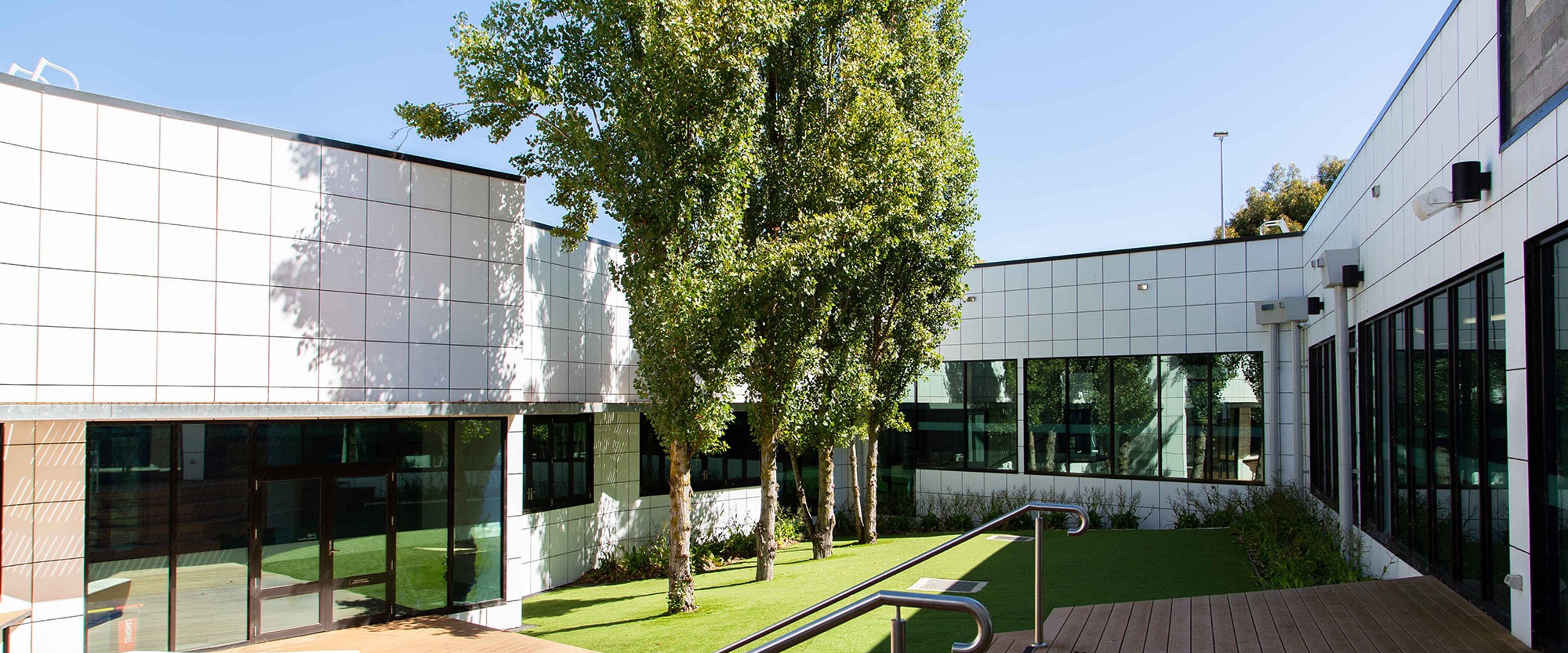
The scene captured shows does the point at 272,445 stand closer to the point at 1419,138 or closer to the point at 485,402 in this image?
the point at 485,402

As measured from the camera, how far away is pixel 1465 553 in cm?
623

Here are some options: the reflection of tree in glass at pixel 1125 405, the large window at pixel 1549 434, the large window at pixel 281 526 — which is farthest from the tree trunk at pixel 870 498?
the large window at pixel 1549 434

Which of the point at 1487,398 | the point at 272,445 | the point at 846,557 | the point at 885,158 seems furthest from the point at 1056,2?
the point at 272,445

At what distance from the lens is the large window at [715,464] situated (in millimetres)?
15039

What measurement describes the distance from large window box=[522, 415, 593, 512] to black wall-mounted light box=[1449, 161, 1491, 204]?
10.9 metres

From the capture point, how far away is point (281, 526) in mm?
9031

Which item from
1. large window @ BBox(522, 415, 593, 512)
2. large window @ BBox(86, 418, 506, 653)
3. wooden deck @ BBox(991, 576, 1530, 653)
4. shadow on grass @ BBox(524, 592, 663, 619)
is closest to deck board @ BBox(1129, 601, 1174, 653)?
wooden deck @ BBox(991, 576, 1530, 653)

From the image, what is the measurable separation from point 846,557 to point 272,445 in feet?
28.3

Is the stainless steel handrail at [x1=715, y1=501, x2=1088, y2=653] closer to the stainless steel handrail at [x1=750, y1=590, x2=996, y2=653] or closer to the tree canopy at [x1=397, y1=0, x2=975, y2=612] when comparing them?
the stainless steel handrail at [x1=750, y1=590, x2=996, y2=653]

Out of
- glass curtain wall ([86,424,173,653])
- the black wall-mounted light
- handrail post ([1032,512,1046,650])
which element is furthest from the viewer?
glass curtain wall ([86,424,173,653])

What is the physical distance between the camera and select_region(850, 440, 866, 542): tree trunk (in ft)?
53.6

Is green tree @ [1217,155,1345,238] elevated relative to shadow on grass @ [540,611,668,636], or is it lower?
elevated

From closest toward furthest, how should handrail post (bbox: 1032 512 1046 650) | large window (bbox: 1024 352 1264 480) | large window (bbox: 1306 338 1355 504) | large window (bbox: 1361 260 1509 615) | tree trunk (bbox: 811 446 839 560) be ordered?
handrail post (bbox: 1032 512 1046 650) < large window (bbox: 1361 260 1509 615) < large window (bbox: 1306 338 1355 504) < tree trunk (bbox: 811 446 839 560) < large window (bbox: 1024 352 1264 480)

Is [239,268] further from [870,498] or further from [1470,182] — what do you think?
[870,498]
